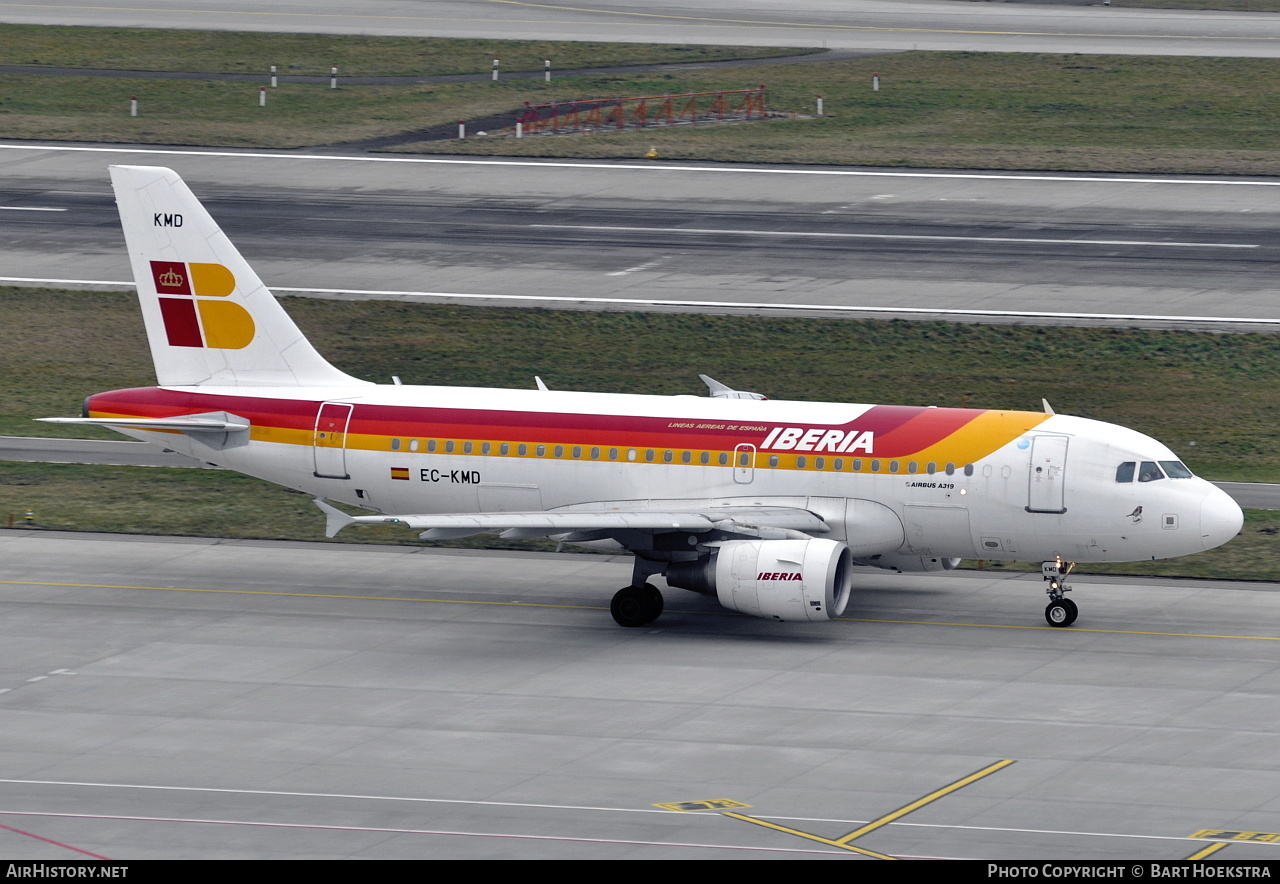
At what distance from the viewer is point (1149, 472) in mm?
38562

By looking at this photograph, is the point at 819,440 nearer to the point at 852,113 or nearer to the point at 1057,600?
the point at 1057,600

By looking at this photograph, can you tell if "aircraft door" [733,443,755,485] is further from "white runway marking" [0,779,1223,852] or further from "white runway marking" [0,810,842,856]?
"white runway marking" [0,810,842,856]

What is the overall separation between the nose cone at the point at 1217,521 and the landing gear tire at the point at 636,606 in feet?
34.8

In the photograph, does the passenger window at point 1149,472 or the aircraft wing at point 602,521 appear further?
the passenger window at point 1149,472

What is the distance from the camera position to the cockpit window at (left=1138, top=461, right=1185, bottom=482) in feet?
126

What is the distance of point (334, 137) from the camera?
3408 inches

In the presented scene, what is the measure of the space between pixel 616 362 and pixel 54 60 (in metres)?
50.3

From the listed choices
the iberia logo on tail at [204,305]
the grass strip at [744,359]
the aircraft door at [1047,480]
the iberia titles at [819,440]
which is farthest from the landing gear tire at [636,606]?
the grass strip at [744,359]

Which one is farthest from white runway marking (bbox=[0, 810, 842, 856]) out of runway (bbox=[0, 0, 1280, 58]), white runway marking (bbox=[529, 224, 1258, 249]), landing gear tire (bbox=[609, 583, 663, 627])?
runway (bbox=[0, 0, 1280, 58])

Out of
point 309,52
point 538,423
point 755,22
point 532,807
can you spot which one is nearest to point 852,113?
point 755,22

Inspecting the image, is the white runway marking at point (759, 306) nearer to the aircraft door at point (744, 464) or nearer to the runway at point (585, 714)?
the runway at point (585, 714)

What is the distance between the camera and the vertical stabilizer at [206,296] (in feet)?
140

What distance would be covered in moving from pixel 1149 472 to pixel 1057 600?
3123 millimetres

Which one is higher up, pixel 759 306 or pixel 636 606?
pixel 759 306
